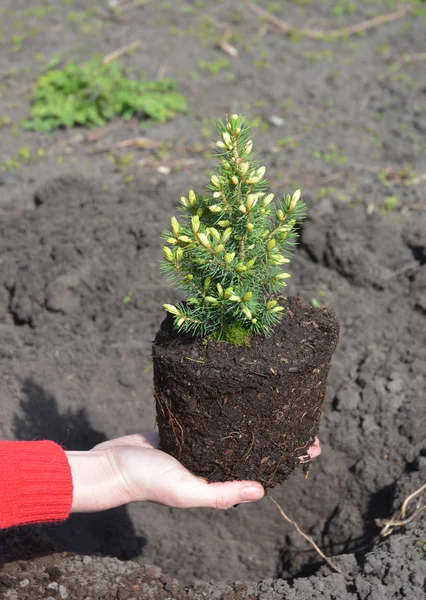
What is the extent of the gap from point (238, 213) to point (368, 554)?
167 centimetres

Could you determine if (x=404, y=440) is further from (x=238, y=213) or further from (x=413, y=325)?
(x=238, y=213)

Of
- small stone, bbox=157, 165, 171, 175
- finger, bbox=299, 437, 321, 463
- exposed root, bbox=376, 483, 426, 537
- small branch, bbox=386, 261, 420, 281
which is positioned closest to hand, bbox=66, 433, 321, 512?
finger, bbox=299, 437, 321, 463

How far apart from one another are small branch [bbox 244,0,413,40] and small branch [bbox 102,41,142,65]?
1775 millimetres

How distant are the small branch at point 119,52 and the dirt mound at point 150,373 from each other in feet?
8.46

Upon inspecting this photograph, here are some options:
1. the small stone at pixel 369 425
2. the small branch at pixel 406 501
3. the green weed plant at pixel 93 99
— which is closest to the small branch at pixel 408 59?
the green weed plant at pixel 93 99

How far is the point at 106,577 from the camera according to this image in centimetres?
333

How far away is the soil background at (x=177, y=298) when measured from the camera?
385 cm

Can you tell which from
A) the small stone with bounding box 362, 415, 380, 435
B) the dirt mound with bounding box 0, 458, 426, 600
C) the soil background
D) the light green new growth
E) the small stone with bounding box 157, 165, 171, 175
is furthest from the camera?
the small stone with bounding box 157, 165, 171, 175

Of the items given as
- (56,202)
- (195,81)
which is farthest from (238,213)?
(195,81)

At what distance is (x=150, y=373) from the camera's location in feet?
14.7

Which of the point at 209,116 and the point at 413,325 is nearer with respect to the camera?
the point at 413,325

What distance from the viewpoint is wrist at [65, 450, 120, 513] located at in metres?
2.97

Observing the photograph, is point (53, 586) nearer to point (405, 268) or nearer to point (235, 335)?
point (235, 335)

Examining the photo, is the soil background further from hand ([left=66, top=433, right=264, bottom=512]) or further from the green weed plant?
hand ([left=66, top=433, right=264, bottom=512])
